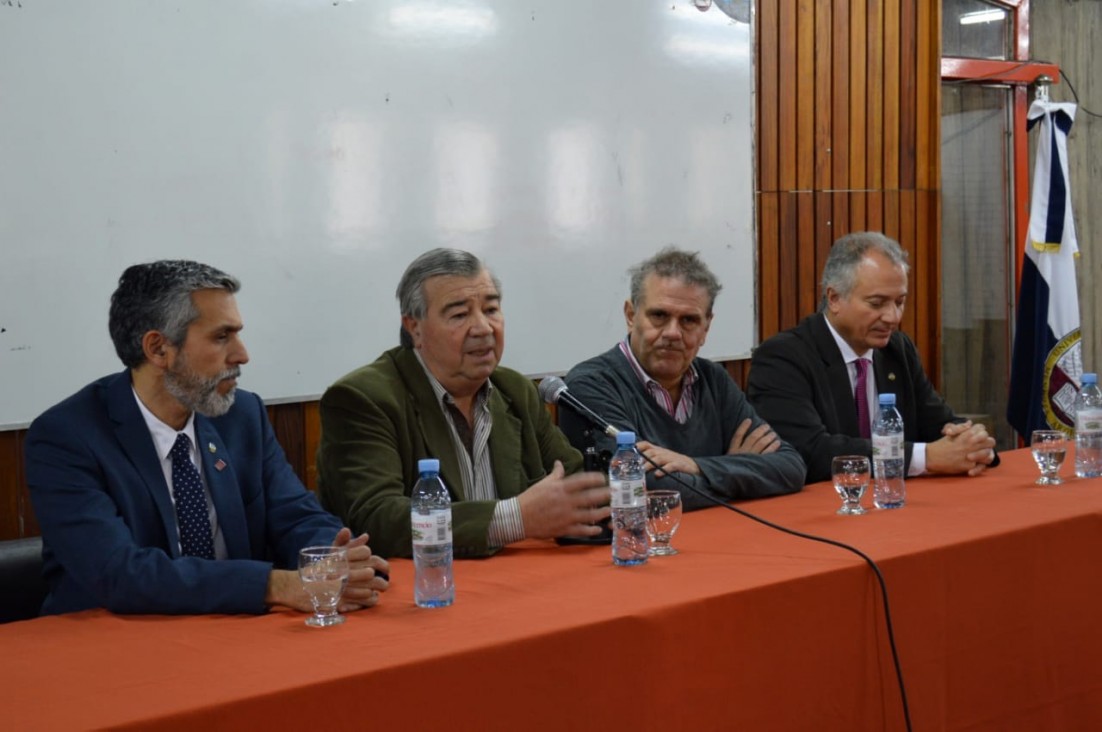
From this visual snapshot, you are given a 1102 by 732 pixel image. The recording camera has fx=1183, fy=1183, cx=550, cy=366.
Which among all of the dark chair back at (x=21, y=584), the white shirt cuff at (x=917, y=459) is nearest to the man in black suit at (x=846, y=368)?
the white shirt cuff at (x=917, y=459)

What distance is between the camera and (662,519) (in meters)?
2.29

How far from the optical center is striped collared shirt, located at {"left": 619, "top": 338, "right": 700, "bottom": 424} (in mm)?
3145

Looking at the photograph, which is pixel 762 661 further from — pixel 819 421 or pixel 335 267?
pixel 335 267

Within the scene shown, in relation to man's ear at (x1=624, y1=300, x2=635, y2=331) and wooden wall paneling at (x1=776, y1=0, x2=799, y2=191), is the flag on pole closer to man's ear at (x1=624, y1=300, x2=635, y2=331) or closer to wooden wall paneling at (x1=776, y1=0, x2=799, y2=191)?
wooden wall paneling at (x1=776, y1=0, x2=799, y2=191)

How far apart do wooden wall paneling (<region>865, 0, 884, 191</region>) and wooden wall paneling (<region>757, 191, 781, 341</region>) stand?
1.92ft

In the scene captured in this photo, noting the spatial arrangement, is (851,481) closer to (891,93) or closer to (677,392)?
(677,392)

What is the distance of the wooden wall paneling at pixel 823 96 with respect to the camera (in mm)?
5156

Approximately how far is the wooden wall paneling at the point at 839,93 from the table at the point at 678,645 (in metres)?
2.72

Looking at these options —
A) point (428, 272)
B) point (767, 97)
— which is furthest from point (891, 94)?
point (428, 272)

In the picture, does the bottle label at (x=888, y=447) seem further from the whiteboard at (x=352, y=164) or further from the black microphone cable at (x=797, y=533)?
the whiteboard at (x=352, y=164)

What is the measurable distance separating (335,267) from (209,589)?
202 cm

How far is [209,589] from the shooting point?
75.4 inches

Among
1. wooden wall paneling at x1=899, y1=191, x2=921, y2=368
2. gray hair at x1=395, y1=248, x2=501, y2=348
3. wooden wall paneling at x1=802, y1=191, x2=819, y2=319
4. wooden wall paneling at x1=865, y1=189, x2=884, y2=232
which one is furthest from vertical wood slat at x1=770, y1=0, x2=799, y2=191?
gray hair at x1=395, y1=248, x2=501, y2=348

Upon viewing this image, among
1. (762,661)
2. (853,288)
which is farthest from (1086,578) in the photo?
(853,288)
